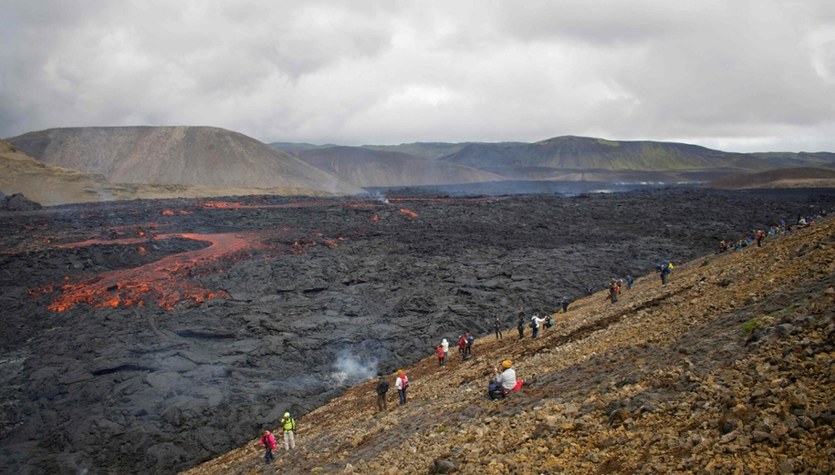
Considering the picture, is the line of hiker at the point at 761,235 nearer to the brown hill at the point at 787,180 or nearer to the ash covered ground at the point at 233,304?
the ash covered ground at the point at 233,304

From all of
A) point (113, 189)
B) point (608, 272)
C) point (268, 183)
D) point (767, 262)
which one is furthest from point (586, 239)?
point (268, 183)

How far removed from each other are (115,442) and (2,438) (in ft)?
15.0

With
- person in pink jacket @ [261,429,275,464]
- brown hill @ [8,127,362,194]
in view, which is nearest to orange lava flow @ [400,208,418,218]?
person in pink jacket @ [261,429,275,464]

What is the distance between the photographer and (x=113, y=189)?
101 metres

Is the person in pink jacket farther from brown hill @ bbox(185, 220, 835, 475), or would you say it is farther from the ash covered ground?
the ash covered ground

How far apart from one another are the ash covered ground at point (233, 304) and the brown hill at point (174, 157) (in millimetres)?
74355

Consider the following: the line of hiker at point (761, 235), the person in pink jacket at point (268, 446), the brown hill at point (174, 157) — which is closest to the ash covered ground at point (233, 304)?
the person in pink jacket at point (268, 446)

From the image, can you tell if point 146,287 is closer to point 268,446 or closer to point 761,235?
point 268,446

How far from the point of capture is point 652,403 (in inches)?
360

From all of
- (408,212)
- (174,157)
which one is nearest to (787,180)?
(408,212)

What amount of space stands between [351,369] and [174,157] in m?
142

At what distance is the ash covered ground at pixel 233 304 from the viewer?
20.8 m

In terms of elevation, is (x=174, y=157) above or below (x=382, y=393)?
above

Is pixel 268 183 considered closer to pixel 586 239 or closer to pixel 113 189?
pixel 113 189
